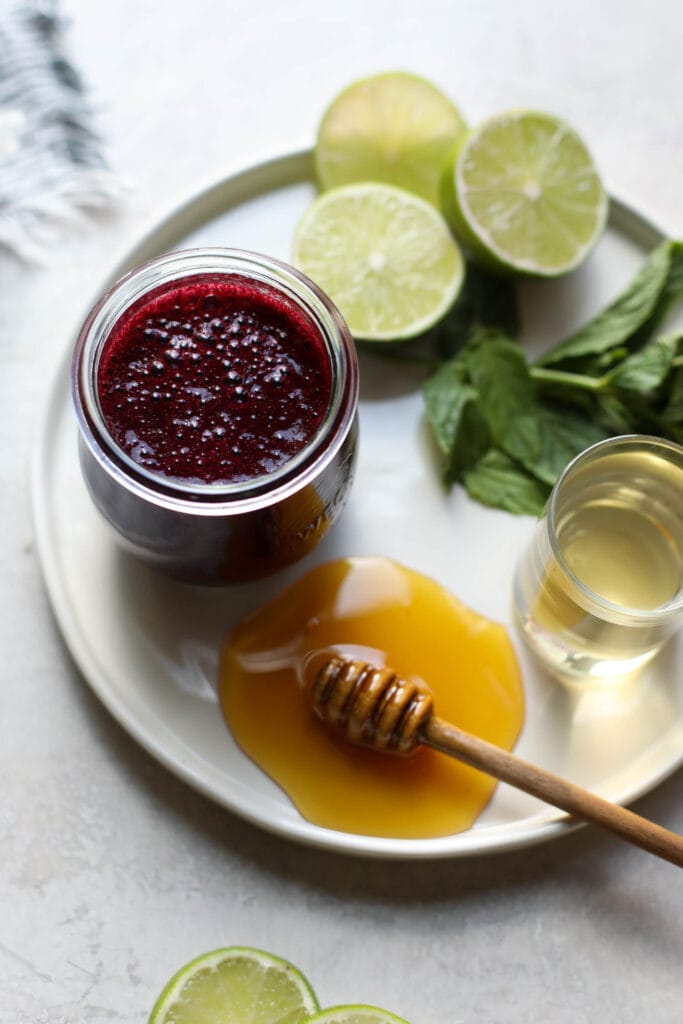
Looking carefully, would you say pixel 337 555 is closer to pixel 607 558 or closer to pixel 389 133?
pixel 607 558

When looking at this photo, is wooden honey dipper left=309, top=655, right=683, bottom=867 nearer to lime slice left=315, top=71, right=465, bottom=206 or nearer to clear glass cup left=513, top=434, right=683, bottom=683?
clear glass cup left=513, top=434, right=683, bottom=683

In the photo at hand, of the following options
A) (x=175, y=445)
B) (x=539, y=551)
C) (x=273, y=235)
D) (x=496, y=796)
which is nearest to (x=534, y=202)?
(x=273, y=235)

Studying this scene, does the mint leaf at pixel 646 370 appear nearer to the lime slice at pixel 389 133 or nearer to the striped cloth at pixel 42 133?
the lime slice at pixel 389 133

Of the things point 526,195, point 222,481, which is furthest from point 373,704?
point 526,195

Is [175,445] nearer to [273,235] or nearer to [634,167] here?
[273,235]

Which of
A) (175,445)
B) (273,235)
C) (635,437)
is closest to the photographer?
(175,445)

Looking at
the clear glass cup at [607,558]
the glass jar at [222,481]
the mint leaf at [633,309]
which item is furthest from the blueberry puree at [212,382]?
the mint leaf at [633,309]

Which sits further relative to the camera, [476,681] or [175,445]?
[476,681]
